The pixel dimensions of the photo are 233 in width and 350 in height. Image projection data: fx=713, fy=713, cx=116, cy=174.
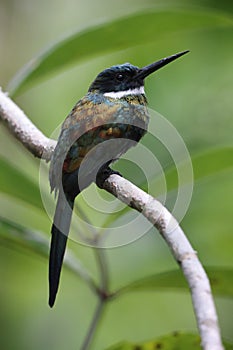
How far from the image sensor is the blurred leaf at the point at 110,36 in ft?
6.33

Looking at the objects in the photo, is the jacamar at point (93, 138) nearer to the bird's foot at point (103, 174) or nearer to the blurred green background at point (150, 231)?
the bird's foot at point (103, 174)

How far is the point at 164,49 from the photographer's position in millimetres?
3348

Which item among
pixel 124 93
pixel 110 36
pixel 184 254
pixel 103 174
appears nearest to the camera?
pixel 184 254

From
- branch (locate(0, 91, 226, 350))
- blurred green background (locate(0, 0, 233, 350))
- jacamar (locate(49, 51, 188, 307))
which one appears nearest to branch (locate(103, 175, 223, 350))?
branch (locate(0, 91, 226, 350))

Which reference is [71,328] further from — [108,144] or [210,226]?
[108,144]

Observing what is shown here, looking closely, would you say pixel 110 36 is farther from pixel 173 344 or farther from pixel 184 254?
pixel 184 254

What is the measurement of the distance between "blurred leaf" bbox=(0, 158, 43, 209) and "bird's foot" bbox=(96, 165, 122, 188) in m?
0.20

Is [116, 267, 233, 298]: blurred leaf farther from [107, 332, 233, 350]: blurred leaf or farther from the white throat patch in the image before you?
the white throat patch

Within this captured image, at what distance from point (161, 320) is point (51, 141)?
179cm

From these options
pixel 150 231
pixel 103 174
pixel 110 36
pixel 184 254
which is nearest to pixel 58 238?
pixel 103 174

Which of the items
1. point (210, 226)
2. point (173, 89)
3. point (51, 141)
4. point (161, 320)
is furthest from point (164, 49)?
point (51, 141)

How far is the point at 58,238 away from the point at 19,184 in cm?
28

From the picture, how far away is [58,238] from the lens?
4.90 ft

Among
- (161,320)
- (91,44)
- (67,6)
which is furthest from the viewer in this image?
(67,6)
